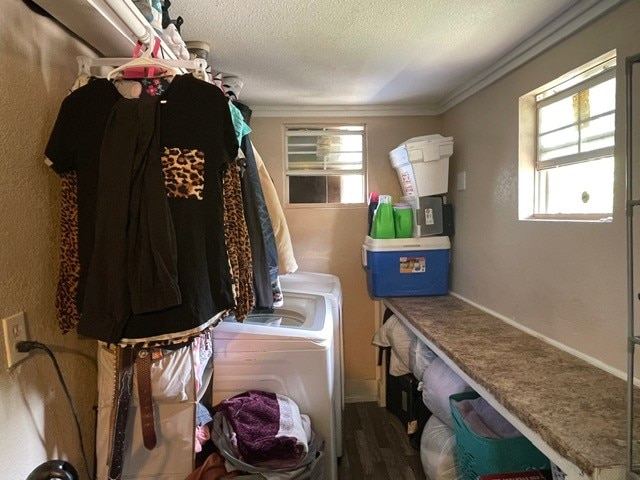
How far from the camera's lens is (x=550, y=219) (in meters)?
1.68

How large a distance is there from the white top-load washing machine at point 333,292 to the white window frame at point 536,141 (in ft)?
3.69

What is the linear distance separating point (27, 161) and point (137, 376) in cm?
69

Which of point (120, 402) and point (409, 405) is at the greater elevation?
point (120, 402)

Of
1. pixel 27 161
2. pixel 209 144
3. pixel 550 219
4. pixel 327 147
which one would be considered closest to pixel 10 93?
pixel 27 161

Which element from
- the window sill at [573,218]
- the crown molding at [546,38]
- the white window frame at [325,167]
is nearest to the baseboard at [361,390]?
the white window frame at [325,167]

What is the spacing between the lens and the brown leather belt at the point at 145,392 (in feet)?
3.86

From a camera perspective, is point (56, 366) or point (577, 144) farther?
point (577, 144)

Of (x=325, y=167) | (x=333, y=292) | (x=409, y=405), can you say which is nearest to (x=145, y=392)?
(x=333, y=292)

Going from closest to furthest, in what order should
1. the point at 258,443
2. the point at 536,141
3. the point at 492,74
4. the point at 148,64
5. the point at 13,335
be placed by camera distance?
the point at 13,335 → the point at 148,64 → the point at 258,443 → the point at 536,141 → the point at 492,74

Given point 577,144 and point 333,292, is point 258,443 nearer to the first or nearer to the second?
point 333,292

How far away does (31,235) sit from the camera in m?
1.01

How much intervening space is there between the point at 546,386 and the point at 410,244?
133 centimetres

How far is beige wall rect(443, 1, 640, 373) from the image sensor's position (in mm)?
1324

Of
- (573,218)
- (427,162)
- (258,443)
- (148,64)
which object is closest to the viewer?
(148,64)
